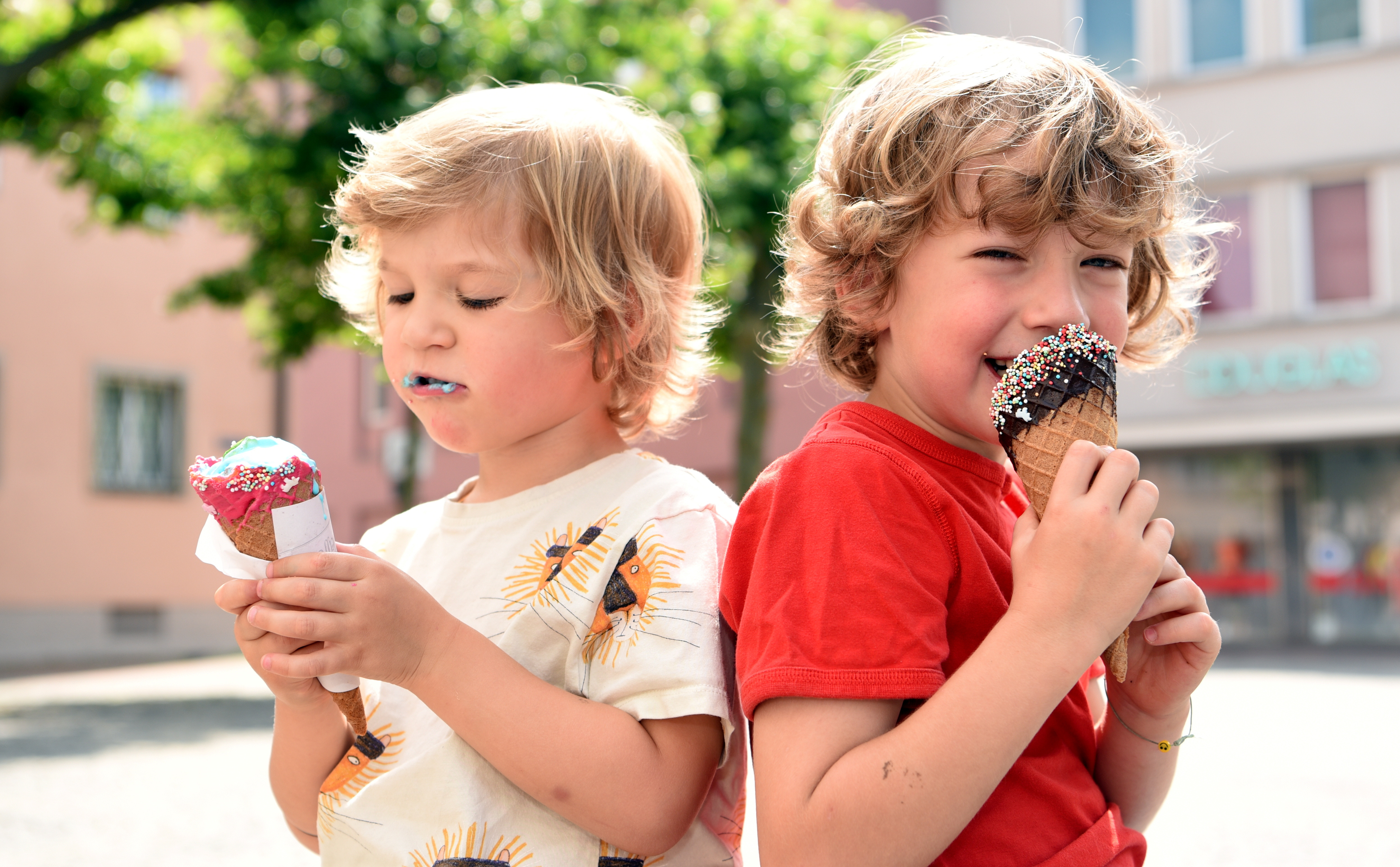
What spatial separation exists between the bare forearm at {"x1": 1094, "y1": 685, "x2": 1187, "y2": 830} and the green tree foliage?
30.6 feet

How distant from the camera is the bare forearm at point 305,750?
1812 mm

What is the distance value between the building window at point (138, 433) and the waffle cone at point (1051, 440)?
67.1 feet

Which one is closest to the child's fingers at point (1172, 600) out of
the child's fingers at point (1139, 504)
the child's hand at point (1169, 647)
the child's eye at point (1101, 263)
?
the child's hand at point (1169, 647)

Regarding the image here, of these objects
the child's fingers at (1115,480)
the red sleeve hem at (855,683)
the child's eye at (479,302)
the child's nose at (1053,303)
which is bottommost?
the red sleeve hem at (855,683)

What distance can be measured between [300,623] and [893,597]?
0.67 meters

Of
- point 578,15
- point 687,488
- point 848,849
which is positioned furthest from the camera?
point 578,15

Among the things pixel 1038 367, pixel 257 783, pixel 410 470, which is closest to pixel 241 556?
pixel 1038 367

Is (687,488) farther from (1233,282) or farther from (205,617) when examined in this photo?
(205,617)

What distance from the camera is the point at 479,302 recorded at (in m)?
1.75

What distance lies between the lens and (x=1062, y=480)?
136cm

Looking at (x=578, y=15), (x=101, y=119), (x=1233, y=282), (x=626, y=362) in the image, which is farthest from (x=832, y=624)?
(x=1233, y=282)

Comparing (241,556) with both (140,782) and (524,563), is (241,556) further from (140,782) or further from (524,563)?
(140,782)

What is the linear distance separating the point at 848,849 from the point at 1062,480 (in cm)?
44

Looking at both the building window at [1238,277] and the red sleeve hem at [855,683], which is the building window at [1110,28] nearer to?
the building window at [1238,277]
